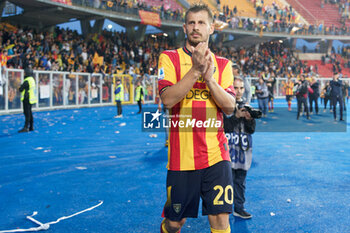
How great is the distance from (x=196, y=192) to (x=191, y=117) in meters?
0.53

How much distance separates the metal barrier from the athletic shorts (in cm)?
1346

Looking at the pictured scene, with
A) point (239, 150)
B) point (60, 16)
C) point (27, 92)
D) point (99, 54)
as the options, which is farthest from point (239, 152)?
point (60, 16)

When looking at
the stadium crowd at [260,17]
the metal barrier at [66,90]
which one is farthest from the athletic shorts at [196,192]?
the stadium crowd at [260,17]

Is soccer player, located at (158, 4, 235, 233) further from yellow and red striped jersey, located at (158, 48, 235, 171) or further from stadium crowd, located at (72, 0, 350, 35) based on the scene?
stadium crowd, located at (72, 0, 350, 35)

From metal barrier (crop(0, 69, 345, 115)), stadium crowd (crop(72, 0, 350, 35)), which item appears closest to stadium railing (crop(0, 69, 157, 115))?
metal barrier (crop(0, 69, 345, 115))

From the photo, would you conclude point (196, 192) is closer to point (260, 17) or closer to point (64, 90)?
point (64, 90)

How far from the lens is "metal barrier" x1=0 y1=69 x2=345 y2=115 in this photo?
54.3ft

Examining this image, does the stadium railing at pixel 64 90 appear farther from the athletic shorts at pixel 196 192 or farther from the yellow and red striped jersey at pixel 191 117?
the athletic shorts at pixel 196 192

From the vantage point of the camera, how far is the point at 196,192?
7.78ft

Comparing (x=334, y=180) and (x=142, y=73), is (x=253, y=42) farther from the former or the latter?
(x=334, y=180)

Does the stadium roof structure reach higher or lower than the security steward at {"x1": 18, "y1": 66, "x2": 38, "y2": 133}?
higher

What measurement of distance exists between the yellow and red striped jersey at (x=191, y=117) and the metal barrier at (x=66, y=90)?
13337 mm

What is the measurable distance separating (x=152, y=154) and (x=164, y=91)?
539 cm

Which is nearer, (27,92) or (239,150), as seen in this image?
(239,150)
